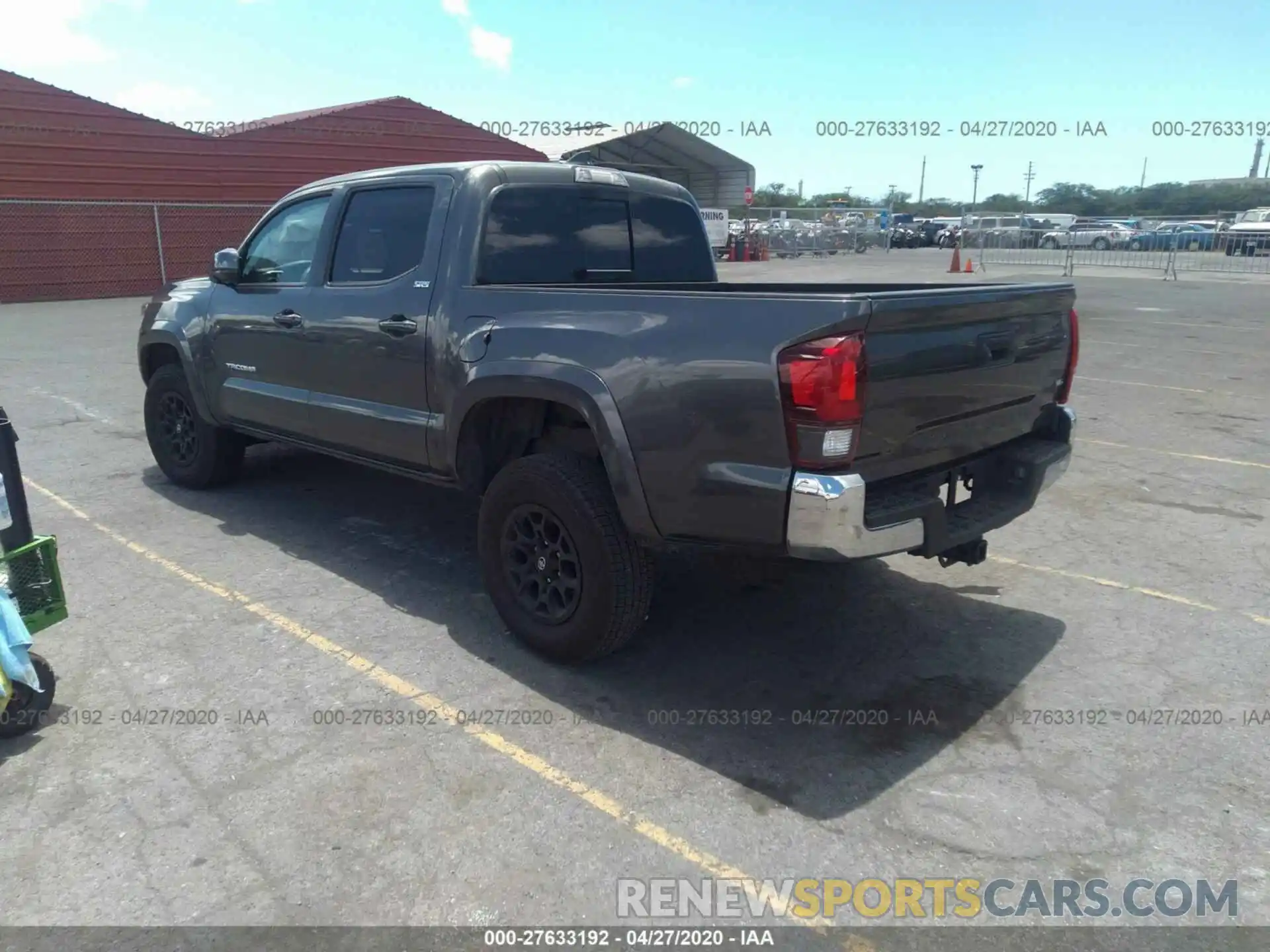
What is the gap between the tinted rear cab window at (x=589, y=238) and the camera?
13.5 ft

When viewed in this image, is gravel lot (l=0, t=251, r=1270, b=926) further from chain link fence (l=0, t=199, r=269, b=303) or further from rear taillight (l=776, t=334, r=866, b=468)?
chain link fence (l=0, t=199, r=269, b=303)

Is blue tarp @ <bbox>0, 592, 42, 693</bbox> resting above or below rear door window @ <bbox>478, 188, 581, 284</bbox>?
below

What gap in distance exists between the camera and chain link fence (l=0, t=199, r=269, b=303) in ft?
61.3

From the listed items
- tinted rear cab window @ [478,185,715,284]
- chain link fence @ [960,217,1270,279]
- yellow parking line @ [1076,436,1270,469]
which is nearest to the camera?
tinted rear cab window @ [478,185,715,284]

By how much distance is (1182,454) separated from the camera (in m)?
6.98

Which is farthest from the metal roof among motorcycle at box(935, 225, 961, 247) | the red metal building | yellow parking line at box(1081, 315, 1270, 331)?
motorcycle at box(935, 225, 961, 247)

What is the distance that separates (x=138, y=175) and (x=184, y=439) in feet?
57.2

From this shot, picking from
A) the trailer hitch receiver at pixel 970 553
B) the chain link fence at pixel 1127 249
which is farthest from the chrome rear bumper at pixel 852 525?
the chain link fence at pixel 1127 249

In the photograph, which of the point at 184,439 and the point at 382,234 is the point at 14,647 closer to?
the point at 382,234

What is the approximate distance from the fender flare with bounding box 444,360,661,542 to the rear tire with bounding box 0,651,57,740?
189cm

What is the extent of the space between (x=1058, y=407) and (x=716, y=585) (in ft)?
5.87

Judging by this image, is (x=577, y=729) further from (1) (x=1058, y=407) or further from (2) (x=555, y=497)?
(1) (x=1058, y=407)

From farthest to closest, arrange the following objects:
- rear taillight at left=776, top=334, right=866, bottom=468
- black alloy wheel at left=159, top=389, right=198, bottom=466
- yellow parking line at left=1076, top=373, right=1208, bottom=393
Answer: yellow parking line at left=1076, top=373, right=1208, bottom=393
black alloy wheel at left=159, top=389, right=198, bottom=466
rear taillight at left=776, top=334, right=866, bottom=468

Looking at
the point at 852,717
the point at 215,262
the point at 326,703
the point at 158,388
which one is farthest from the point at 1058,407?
the point at 158,388
